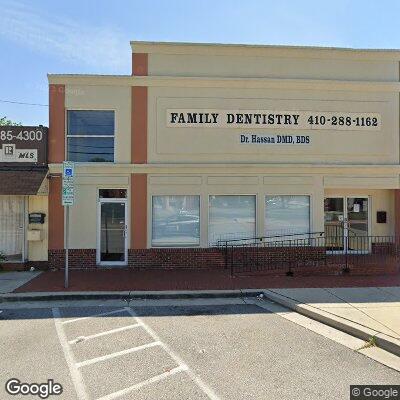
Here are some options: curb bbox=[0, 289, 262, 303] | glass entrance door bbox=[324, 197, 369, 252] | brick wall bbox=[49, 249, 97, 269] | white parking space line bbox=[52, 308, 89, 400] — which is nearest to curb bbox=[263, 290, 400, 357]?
curb bbox=[0, 289, 262, 303]

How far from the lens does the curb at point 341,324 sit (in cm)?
548

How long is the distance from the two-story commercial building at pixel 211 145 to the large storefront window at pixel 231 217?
34 millimetres

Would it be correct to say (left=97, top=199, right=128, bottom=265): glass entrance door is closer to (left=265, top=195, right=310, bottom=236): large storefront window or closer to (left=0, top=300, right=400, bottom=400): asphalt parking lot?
(left=0, top=300, right=400, bottom=400): asphalt parking lot

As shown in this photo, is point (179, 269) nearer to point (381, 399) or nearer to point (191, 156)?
point (191, 156)

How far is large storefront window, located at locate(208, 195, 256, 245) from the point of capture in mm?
12344

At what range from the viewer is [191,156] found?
12195 millimetres

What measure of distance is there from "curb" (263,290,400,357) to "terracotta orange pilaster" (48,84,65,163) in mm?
7973

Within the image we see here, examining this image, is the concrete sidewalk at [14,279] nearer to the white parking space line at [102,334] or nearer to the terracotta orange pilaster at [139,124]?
the white parking space line at [102,334]

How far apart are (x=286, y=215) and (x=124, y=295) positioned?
6339mm

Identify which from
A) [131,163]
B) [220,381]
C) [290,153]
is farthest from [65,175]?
[290,153]

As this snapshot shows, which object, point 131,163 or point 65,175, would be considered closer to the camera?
point 65,175

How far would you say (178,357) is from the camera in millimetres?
5211

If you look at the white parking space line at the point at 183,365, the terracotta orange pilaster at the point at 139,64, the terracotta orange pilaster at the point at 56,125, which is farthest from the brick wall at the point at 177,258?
the terracotta orange pilaster at the point at 139,64

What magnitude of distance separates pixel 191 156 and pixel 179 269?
3687mm
